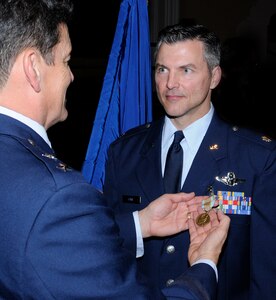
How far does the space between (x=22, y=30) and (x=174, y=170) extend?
1.04 m

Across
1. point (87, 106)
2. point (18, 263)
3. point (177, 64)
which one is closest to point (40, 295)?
point (18, 263)

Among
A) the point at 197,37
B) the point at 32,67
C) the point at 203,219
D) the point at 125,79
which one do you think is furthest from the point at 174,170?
the point at 32,67

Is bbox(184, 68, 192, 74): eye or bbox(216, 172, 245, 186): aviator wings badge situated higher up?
bbox(184, 68, 192, 74): eye

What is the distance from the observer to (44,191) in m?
0.97

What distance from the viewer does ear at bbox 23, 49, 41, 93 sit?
1.07 metres

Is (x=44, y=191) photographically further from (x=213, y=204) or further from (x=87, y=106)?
(x=87, y=106)

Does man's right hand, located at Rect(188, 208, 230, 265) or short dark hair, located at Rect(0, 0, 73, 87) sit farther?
man's right hand, located at Rect(188, 208, 230, 265)

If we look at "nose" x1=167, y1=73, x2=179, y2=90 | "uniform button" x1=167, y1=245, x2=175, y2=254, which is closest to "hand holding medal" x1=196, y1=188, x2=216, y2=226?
"uniform button" x1=167, y1=245, x2=175, y2=254

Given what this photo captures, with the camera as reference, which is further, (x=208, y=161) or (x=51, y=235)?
(x=208, y=161)

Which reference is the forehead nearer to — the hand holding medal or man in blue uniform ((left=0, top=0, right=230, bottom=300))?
the hand holding medal

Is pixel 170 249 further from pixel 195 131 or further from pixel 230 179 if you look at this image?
pixel 195 131

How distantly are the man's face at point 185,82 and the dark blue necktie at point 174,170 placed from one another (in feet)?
0.53

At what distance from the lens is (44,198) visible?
0.97 m

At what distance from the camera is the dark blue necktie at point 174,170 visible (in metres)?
1.92
